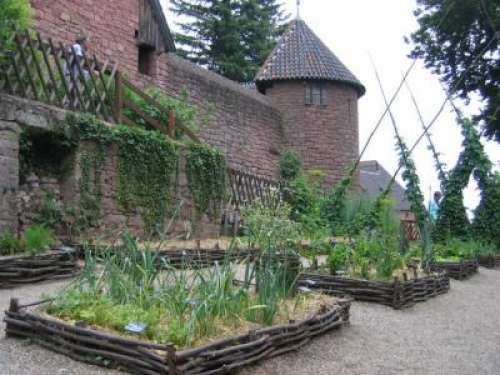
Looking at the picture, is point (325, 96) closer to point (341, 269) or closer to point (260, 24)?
point (260, 24)

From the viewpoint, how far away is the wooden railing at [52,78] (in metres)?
7.81

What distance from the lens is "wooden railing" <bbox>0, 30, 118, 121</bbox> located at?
308 inches

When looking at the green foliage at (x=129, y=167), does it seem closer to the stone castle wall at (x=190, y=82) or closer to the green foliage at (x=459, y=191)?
the stone castle wall at (x=190, y=82)

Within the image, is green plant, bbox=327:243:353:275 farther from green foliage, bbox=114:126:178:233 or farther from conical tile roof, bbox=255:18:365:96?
conical tile roof, bbox=255:18:365:96

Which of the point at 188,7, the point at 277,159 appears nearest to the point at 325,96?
the point at 277,159

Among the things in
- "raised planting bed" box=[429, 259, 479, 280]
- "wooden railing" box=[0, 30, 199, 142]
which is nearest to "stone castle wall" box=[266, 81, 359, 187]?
"wooden railing" box=[0, 30, 199, 142]

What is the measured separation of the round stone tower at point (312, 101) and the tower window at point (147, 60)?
6.86m

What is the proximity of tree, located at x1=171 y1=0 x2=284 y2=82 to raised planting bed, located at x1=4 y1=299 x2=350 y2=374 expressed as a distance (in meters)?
24.7

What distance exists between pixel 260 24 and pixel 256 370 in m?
25.9

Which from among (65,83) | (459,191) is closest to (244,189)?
(459,191)

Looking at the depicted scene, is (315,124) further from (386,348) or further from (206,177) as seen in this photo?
(386,348)

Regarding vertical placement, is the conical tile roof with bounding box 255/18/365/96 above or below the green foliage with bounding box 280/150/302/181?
above

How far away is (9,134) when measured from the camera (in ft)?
24.2

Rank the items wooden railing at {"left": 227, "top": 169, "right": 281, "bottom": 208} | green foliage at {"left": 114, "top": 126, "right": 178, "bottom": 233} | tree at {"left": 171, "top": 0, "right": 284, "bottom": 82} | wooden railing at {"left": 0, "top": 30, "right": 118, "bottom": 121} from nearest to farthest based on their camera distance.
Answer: wooden railing at {"left": 0, "top": 30, "right": 118, "bottom": 121}
green foliage at {"left": 114, "top": 126, "right": 178, "bottom": 233}
wooden railing at {"left": 227, "top": 169, "right": 281, "bottom": 208}
tree at {"left": 171, "top": 0, "right": 284, "bottom": 82}
